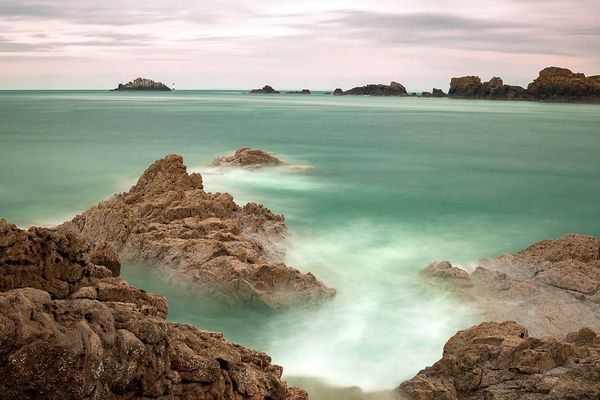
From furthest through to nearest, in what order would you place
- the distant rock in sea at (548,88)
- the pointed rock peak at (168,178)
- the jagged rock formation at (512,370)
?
1. the distant rock in sea at (548,88)
2. the pointed rock peak at (168,178)
3. the jagged rock formation at (512,370)

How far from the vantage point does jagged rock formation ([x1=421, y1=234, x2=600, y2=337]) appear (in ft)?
33.5

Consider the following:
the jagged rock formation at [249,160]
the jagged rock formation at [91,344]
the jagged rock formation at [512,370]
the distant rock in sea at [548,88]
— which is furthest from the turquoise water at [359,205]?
the distant rock in sea at [548,88]

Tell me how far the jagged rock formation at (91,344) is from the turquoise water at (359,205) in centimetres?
343

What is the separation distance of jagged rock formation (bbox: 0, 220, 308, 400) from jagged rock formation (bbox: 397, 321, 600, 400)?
2.15 metres

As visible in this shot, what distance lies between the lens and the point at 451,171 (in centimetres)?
3041

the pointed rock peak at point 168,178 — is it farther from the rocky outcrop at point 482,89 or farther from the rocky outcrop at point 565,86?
the rocky outcrop at point 482,89

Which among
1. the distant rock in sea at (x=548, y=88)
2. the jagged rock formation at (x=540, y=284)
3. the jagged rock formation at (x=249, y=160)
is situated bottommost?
the jagged rock formation at (x=540, y=284)

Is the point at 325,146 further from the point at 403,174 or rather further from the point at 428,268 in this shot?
the point at 428,268

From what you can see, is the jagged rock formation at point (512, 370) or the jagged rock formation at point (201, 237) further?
the jagged rock formation at point (201, 237)

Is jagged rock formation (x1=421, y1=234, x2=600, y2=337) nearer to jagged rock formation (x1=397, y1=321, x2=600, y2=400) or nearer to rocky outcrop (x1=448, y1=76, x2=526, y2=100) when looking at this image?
jagged rock formation (x1=397, y1=321, x2=600, y2=400)

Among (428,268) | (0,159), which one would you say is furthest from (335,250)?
(0,159)

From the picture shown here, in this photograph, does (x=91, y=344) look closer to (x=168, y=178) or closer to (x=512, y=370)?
(x=512, y=370)

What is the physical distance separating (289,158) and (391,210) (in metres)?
13.8

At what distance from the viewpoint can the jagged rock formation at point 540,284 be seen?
1020cm
